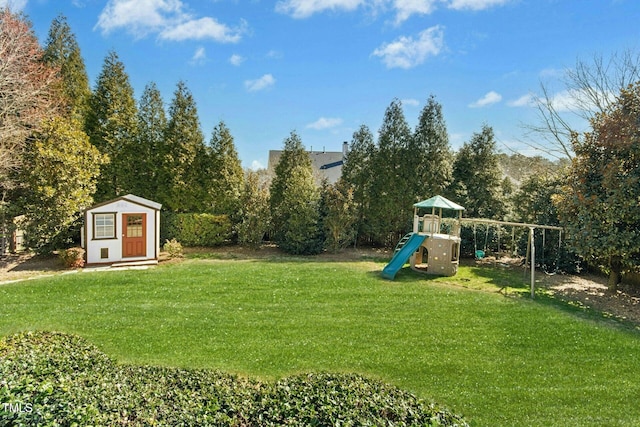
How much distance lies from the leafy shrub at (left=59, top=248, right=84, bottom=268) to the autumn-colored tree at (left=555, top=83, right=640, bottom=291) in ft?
51.5

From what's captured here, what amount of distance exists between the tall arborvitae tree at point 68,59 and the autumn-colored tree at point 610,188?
70.8 feet

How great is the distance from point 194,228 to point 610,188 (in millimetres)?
15098

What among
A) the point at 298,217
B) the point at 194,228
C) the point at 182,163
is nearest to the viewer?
the point at 298,217

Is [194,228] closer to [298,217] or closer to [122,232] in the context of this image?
[122,232]

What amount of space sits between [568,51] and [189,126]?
17.7 m

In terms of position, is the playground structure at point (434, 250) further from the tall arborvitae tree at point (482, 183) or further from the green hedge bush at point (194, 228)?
the green hedge bush at point (194, 228)

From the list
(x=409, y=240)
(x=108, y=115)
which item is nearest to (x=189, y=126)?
(x=108, y=115)

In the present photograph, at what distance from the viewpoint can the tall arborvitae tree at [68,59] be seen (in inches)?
757

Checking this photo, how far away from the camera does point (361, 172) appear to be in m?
18.1

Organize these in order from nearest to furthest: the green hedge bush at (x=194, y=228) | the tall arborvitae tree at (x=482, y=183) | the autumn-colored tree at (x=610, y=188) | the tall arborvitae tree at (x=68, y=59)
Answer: the autumn-colored tree at (x=610, y=188) < the green hedge bush at (x=194, y=228) < the tall arborvitae tree at (x=482, y=183) < the tall arborvitae tree at (x=68, y=59)

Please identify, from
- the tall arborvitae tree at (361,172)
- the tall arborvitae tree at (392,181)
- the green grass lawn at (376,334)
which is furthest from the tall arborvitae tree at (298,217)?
the green grass lawn at (376,334)

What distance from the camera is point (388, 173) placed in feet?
57.8

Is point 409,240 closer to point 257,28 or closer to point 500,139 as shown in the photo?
point 500,139

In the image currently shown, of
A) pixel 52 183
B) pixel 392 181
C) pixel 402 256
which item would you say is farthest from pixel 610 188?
pixel 52 183
